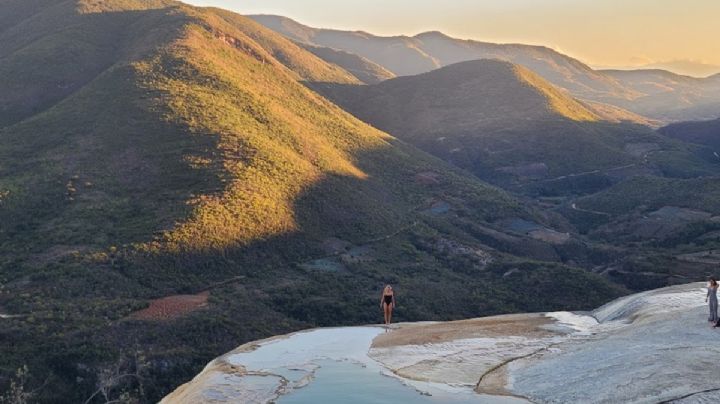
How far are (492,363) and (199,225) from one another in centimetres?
4682

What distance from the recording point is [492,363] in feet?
76.5

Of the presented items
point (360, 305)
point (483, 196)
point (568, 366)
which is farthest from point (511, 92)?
point (568, 366)

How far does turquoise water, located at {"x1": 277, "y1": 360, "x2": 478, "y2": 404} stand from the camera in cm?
1941

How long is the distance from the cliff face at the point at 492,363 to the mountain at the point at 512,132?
114657 mm

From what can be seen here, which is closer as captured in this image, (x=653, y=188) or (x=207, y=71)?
(x=207, y=71)

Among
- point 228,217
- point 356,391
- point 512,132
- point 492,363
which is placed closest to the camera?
point 356,391

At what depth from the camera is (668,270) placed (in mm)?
76188

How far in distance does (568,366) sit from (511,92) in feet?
569

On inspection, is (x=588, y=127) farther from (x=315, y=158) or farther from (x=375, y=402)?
(x=375, y=402)

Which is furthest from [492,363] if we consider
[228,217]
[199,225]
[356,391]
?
[228,217]

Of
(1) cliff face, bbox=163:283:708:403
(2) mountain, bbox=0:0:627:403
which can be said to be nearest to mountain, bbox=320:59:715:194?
(2) mountain, bbox=0:0:627:403

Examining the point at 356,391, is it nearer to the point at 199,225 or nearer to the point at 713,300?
the point at 713,300

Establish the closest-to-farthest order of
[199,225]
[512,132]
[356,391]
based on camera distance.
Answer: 1. [356,391]
2. [199,225]
3. [512,132]

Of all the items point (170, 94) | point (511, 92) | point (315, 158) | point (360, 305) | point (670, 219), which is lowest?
point (360, 305)
